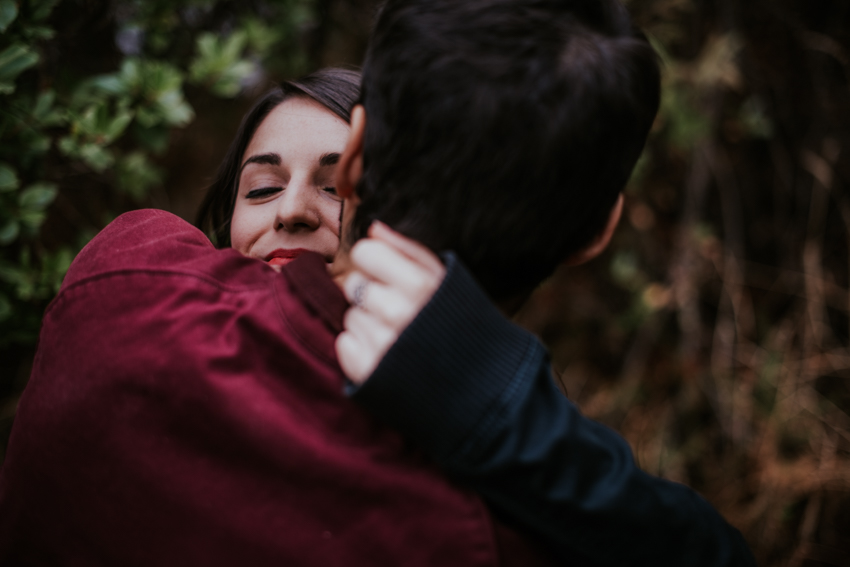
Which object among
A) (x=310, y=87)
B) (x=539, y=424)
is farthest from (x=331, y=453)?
(x=310, y=87)

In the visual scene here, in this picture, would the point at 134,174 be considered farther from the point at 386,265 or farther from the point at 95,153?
the point at 386,265

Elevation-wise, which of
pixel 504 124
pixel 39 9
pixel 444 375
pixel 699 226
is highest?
pixel 39 9

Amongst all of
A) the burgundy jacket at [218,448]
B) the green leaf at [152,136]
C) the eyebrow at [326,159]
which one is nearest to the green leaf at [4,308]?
the green leaf at [152,136]

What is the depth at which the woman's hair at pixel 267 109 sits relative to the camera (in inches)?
46.1

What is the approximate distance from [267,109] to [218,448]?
0.81m

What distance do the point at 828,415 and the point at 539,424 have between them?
2.08 m

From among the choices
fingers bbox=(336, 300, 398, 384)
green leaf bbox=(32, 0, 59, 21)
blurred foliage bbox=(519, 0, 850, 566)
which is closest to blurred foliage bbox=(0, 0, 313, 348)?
green leaf bbox=(32, 0, 59, 21)

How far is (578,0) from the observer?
0.79m

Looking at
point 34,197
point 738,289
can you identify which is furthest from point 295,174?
point 738,289

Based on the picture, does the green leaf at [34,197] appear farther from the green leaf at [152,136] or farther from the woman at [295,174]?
the woman at [295,174]

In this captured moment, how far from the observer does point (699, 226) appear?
7.61 feet

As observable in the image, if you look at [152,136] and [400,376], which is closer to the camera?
[400,376]

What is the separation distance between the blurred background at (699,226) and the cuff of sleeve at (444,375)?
1.10 m

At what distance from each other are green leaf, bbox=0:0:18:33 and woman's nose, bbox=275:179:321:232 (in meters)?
0.60
